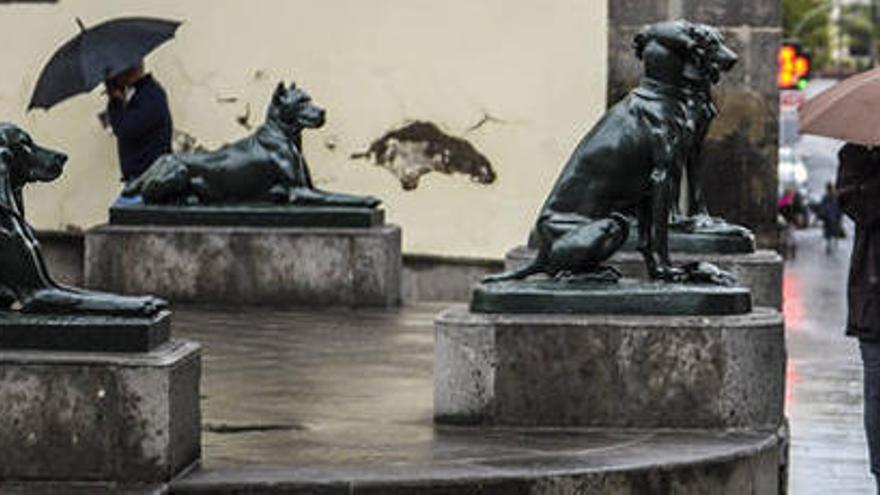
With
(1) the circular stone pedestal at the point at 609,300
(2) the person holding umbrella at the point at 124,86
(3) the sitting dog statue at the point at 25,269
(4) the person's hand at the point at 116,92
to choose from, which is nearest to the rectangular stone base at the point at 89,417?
(3) the sitting dog statue at the point at 25,269

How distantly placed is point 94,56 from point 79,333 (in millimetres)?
8932

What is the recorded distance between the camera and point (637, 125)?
409 inches

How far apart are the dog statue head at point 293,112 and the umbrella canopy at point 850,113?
180 inches

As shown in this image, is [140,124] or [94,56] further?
[140,124]

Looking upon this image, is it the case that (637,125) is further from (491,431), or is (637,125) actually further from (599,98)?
(599,98)

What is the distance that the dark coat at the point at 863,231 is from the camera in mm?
10297

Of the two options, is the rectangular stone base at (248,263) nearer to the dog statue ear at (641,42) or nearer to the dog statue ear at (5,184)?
the dog statue ear at (641,42)

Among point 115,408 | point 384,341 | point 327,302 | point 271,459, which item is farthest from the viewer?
point 327,302

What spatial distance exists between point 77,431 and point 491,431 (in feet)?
6.42

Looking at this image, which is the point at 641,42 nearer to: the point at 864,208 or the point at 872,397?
the point at 864,208

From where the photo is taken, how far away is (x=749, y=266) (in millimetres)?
12742

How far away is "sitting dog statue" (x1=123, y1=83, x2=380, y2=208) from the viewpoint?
1516 cm

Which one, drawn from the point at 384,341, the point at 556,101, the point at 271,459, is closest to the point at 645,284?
the point at 271,459

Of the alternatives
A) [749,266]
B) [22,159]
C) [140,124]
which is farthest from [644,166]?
[140,124]
